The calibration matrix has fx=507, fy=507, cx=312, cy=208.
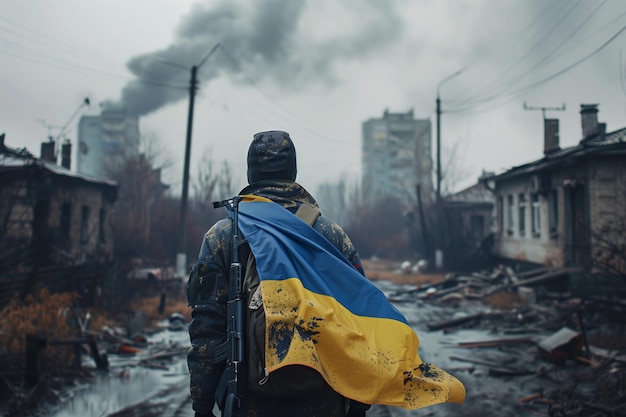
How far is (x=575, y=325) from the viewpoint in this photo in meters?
10.4

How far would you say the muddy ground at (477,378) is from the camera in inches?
230

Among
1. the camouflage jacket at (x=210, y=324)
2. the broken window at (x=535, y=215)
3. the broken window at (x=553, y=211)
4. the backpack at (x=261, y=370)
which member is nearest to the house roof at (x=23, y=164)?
the camouflage jacket at (x=210, y=324)

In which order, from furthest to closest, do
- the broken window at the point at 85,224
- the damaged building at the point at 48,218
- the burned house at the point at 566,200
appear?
the broken window at the point at 85,224 < the burned house at the point at 566,200 < the damaged building at the point at 48,218

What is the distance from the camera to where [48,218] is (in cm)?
1641

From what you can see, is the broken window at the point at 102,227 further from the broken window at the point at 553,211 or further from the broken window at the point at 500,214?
the broken window at the point at 500,214

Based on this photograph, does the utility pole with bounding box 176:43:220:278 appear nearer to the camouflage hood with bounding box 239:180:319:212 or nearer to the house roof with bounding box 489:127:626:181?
the house roof with bounding box 489:127:626:181

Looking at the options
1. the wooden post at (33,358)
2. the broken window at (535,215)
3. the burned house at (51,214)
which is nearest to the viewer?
the wooden post at (33,358)

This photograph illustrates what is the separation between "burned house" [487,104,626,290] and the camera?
46.7ft

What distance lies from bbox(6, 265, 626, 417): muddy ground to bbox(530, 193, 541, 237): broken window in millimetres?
7382

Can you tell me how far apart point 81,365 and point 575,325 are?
9.26 metres

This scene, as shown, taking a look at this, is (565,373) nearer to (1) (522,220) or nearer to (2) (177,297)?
(2) (177,297)

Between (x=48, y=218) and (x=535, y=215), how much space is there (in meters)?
17.3

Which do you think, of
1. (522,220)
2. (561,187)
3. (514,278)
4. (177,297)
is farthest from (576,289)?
(177,297)

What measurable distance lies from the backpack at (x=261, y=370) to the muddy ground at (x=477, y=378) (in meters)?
4.26
